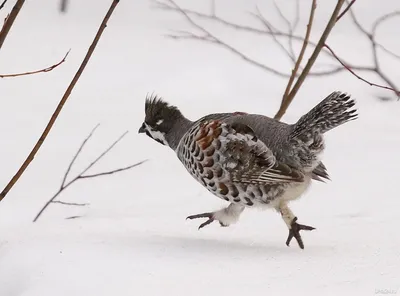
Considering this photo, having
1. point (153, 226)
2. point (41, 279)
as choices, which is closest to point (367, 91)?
point (153, 226)

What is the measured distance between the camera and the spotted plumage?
4.12 metres

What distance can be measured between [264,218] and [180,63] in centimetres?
388

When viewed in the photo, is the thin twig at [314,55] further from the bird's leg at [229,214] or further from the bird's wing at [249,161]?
the bird's leg at [229,214]

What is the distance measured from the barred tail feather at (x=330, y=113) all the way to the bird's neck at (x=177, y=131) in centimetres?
84

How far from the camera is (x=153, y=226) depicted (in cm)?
469

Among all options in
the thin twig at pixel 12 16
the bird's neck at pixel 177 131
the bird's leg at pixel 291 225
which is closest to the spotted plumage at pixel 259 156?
the bird's leg at pixel 291 225

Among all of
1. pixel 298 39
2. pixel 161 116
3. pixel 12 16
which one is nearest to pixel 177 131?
pixel 161 116

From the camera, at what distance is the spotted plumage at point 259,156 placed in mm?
4121

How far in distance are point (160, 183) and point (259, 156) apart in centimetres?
230

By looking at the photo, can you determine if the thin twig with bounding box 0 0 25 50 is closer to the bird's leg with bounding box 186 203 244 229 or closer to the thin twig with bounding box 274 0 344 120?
the thin twig with bounding box 274 0 344 120

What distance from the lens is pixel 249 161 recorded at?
411cm

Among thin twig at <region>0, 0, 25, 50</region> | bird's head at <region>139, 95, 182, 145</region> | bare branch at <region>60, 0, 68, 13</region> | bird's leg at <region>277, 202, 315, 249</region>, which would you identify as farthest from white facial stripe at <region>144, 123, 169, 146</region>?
bare branch at <region>60, 0, 68, 13</region>

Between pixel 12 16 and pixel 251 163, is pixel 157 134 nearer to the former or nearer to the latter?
pixel 251 163

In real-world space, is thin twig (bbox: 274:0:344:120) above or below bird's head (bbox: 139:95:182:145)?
above
